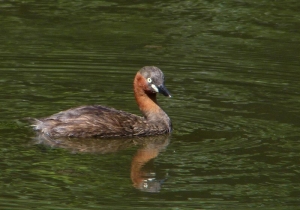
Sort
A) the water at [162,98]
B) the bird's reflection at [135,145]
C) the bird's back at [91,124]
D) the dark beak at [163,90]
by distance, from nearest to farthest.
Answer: the water at [162,98] < the bird's reflection at [135,145] < the bird's back at [91,124] < the dark beak at [163,90]

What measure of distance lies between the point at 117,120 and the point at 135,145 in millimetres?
525

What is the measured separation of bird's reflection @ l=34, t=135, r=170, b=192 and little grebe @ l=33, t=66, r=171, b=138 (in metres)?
0.10

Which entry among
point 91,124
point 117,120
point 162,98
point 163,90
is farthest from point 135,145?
point 162,98

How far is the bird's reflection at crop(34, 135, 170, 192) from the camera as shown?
930cm

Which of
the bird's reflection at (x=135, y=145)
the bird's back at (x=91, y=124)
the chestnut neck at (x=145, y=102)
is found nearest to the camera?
the bird's reflection at (x=135, y=145)

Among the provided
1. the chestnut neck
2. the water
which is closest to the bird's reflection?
the water

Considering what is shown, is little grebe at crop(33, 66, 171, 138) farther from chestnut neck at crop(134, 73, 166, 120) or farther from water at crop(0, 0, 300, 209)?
water at crop(0, 0, 300, 209)

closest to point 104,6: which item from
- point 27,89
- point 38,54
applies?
point 38,54

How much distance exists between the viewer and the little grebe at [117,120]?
10.8 metres

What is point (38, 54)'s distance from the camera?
48.0 feet

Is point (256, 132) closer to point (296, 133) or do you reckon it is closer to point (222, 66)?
point (296, 133)

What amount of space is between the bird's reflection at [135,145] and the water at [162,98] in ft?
0.07

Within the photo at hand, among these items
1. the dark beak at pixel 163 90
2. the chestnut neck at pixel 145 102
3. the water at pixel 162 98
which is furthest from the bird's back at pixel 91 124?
the dark beak at pixel 163 90

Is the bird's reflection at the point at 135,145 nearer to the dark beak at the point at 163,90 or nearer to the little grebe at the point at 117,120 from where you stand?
the little grebe at the point at 117,120
